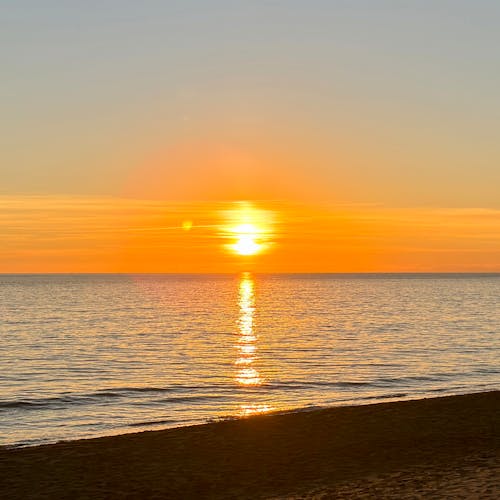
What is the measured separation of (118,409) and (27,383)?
32.4 feet

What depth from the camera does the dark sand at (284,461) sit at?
55.0 feet

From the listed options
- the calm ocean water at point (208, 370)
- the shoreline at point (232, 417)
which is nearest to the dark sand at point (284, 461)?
the shoreline at point (232, 417)

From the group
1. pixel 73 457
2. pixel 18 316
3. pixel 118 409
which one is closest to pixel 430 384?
pixel 118 409

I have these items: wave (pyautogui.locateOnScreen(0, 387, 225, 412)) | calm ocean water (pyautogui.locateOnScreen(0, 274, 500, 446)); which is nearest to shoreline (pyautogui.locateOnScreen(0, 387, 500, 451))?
calm ocean water (pyautogui.locateOnScreen(0, 274, 500, 446))

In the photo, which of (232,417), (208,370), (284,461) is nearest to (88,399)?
(232,417)

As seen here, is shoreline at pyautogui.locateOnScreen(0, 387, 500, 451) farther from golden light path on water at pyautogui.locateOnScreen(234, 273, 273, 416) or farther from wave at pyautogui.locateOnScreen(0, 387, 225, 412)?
wave at pyautogui.locateOnScreen(0, 387, 225, 412)

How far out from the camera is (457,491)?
15.8 meters

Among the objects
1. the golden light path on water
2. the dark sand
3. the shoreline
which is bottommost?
the golden light path on water

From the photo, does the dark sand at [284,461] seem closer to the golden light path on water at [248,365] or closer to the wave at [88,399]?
the golden light path on water at [248,365]

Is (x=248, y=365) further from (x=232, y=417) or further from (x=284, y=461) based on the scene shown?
(x=284, y=461)

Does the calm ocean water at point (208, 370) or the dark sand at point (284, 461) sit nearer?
the dark sand at point (284, 461)

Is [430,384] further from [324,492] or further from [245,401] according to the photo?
[324,492]

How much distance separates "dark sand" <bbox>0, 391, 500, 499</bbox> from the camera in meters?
16.8

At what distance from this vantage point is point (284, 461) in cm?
1969
